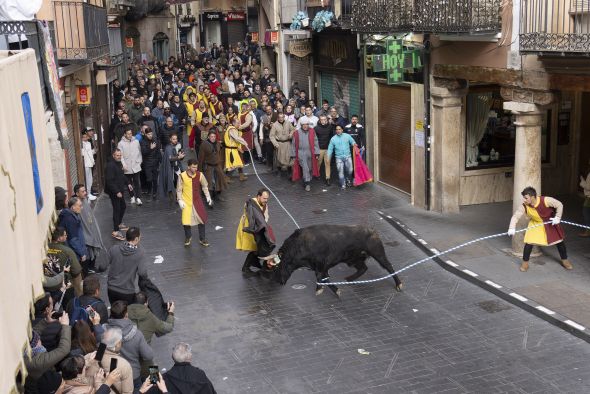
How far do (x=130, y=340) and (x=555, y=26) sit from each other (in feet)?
29.2

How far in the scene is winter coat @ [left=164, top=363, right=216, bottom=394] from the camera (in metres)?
7.38

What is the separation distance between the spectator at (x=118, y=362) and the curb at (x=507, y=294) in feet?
20.4

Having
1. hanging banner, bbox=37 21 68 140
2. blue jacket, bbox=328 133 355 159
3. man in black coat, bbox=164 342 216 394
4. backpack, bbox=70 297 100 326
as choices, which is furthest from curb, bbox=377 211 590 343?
hanging banner, bbox=37 21 68 140

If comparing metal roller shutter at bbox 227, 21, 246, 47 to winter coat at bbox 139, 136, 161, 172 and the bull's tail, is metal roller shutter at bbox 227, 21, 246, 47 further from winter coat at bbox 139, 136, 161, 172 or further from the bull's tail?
the bull's tail

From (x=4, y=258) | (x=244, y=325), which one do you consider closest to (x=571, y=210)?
(x=244, y=325)

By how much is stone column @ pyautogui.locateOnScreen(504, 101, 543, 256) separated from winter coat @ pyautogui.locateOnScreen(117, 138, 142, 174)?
27.7 ft

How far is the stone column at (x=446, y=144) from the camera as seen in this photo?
1719cm

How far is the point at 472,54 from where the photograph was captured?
621 inches

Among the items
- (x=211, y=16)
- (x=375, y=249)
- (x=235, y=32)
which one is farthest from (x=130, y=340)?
(x=235, y=32)

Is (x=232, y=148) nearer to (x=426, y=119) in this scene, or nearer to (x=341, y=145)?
(x=341, y=145)

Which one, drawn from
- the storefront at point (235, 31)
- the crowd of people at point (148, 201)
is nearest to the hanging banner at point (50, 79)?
the crowd of people at point (148, 201)

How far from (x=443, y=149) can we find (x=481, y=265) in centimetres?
403

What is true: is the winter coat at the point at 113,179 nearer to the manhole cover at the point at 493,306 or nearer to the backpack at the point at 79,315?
the manhole cover at the point at 493,306

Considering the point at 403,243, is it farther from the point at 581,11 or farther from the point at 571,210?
the point at 581,11
